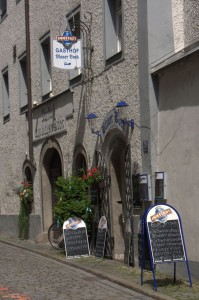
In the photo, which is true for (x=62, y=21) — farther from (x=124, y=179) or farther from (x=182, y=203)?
(x=182, y=203)

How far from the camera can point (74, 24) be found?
15078mm

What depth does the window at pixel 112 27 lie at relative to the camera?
13523 millimetres

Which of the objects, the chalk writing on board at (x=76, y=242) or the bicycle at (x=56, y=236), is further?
the bicycle at (x=56, y=236)

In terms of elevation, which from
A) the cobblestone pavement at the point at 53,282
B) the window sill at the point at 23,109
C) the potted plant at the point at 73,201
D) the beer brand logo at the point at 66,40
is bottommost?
the cobblestone pavement at the point at 53,282

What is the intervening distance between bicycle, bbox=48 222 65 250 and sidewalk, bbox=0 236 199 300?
175 mm

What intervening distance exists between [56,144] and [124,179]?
13.1ft

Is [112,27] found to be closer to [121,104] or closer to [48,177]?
[121,104]

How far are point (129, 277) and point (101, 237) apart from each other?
2711 mm

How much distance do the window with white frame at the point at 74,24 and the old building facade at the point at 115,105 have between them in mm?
25

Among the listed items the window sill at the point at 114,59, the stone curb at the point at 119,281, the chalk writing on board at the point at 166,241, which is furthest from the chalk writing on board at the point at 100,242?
the chalk writing on board at the point at 166,241

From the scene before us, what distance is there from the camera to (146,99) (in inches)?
463

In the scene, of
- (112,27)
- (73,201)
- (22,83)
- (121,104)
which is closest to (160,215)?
(121,104)

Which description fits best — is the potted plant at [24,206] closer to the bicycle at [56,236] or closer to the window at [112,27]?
the bicycle at [56,236]

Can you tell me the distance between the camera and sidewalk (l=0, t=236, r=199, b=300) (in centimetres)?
914
